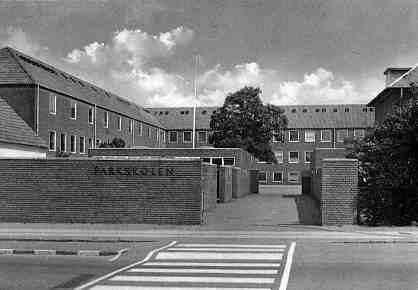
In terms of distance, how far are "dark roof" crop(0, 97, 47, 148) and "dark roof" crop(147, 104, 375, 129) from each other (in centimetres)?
6890

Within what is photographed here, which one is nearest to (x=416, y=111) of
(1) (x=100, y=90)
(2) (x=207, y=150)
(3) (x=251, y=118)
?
(2) (x=207, y=150)

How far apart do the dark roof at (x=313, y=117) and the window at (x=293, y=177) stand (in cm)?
808

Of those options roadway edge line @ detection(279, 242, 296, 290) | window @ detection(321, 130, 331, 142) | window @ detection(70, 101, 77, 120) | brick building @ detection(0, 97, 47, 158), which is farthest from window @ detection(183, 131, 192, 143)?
roadway edge line @ detection(279, 242, 296, 290)

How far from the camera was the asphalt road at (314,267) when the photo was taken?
9.71 meters

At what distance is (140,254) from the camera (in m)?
13.7

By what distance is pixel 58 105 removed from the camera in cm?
4984

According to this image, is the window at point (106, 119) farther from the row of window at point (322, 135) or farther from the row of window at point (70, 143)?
the row of window at point (322, 135)

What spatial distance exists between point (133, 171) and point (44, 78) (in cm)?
3191

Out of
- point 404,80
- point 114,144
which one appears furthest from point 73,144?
point 404,80

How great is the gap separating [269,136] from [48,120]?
3830cm

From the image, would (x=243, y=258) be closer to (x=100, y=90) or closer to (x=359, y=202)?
(x=359, y=202)

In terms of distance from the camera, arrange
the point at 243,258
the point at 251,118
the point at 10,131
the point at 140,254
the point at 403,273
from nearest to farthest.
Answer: the point at 403,273 < the point at 243,258 < the point at 140,254 < the point at 10,131 < the point at 251,118

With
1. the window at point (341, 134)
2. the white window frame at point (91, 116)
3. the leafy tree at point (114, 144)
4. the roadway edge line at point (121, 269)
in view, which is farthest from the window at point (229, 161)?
the window at point (341, 134)

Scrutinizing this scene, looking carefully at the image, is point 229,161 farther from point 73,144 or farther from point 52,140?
point 73,144
